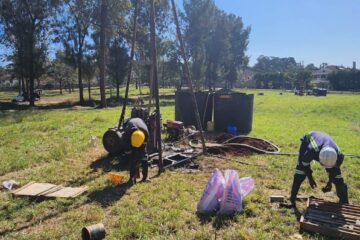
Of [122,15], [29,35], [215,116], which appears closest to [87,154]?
[215,116]

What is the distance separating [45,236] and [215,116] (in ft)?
30.0

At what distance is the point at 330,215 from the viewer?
4652mm

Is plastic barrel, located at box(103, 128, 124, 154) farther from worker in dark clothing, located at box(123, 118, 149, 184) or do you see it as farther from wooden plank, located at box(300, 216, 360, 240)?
wooden plank, located at box(300, 216, 360, 240)

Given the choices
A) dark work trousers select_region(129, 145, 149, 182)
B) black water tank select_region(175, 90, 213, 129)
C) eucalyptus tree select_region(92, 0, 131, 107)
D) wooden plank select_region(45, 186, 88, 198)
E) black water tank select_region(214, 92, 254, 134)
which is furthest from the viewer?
eucalyptus tree select_region(92, 0, 131, 107)

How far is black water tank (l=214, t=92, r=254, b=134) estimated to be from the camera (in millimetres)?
12555

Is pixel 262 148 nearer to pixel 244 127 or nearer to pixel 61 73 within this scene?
pixel 244 127

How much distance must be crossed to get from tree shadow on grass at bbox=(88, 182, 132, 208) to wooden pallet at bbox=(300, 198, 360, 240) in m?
2.83

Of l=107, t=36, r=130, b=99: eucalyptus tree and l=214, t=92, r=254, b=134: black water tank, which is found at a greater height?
l=107, t=36, r=130, b=99: eucalyptus tree

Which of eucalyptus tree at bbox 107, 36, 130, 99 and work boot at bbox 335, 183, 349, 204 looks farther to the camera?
eucalyptus tree at bbox 107, 36, 130, 99

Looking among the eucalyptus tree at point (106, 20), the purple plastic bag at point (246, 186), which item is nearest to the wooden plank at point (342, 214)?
the purple plastic bag at point (246, 186)

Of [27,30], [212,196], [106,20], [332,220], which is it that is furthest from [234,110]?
[27,30]

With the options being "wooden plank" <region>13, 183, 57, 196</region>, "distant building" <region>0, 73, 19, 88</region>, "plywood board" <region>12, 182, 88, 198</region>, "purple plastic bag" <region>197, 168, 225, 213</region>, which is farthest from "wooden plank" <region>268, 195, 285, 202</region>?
"distant building" <region>0, 73, 19, 88</region>

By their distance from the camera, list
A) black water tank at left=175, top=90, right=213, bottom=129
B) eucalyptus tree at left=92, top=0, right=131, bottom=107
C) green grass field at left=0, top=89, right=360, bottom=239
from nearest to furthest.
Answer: green grass field at left=0, top=89, right=360, bottom=239, black water tank at left=175, top=90, right=213, bottom=129, eucalyptus tree at left=92, top=0, right=131, bottom=107

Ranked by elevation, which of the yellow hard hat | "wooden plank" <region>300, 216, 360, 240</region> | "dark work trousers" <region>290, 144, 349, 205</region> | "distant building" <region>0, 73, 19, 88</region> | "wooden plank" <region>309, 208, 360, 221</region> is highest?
"distant building" <region>0, 73, 19, 88</region>
